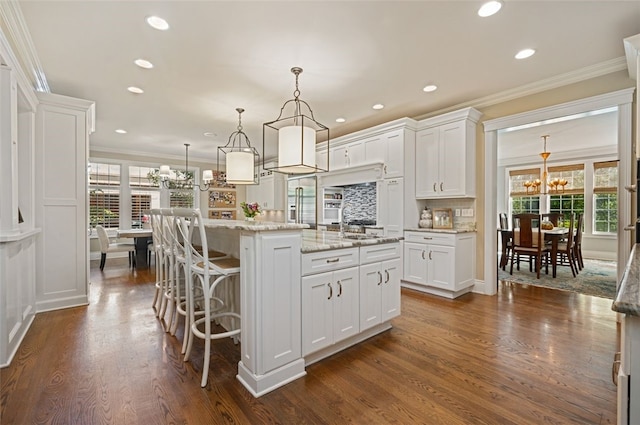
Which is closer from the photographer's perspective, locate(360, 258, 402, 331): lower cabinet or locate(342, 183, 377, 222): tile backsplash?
locate(360, 258, 402, 331): lower cabinet

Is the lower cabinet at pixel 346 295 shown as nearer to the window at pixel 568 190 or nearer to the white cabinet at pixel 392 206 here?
the white cabinet at pixel 392 206

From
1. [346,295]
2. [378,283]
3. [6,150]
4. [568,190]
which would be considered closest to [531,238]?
[568,190]

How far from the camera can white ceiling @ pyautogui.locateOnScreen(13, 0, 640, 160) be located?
7.18ft

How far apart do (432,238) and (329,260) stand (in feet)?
7.55

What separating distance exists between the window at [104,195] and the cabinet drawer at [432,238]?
262 inches

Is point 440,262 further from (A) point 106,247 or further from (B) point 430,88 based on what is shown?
(A) point 106,247

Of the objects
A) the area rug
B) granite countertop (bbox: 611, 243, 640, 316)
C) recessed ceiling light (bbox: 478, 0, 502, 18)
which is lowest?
the area rug

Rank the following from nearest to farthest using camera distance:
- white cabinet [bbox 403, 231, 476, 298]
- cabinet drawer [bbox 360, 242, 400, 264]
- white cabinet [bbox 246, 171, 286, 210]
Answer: cabinet drawer [bbox 360, 242, 400, 264] → white cabinet [bbox 403, 231, 476, 298] → white cabinet [bbox 246, 171, 286, 210]

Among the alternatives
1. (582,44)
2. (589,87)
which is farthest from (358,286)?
(589,87)

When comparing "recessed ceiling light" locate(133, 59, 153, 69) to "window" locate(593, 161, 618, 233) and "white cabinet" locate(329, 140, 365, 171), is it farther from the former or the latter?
"window" locate(593, 161, 618, 233)

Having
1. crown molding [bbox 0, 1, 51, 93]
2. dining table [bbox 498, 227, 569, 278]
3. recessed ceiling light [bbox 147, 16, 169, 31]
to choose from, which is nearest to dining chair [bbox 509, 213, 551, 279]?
dining table [bbox 498, 227, 569, 278]

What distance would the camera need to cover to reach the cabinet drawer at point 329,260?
206cm

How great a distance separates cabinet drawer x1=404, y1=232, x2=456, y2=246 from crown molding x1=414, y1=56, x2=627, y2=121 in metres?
1.82

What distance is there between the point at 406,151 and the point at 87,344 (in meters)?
4.21
